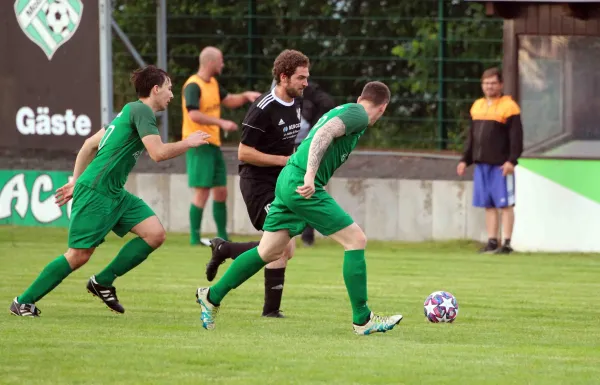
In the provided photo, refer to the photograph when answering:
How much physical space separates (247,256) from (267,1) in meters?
10.6

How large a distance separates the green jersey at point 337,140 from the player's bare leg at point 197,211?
766 centimetres

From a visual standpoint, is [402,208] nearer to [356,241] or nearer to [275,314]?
[275,314]

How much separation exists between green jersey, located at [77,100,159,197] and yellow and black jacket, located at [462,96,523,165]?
753 cm

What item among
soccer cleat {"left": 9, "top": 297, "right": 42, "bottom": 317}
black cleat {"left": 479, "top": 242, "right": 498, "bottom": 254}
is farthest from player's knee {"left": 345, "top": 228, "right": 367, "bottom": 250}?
black cleat {"left": 479, "top": 242, "right": 498, "bottom": 254}

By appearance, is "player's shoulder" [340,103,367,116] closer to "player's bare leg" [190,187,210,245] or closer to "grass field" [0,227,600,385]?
"grass field" [0,227,600,385]

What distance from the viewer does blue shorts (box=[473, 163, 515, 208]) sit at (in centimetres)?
1647

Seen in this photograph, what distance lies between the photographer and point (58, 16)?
17781mm

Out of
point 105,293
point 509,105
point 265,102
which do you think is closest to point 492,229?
point 509,105

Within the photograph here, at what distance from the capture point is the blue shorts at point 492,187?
16.5 metres

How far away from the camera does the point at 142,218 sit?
10.1 metres

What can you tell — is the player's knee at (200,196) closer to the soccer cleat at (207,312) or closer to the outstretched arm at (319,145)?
the soccer cleat at (207,312)

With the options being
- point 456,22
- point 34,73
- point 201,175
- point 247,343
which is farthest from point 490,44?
point 247,343

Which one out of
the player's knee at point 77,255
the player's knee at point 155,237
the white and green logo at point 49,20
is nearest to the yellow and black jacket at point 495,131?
the white and green logo at point 49,20

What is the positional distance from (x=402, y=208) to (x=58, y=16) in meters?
5.05
